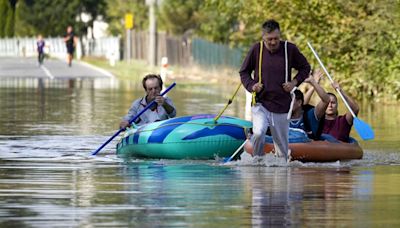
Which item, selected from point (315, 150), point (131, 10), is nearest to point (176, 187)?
point (315, 150)

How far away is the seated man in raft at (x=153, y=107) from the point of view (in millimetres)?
19641

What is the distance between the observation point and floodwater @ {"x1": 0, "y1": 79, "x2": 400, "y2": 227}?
12.4 m

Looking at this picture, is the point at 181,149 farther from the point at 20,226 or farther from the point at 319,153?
the point at 20,226

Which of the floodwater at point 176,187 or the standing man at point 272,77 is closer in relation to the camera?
the floodwater at point 176,187

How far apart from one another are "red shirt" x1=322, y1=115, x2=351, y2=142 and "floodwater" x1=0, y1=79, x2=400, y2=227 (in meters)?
0.42

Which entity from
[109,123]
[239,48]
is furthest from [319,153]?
[239,48]

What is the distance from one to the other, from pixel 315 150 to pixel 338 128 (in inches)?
41.4

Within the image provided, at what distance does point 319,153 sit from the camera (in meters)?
18.5

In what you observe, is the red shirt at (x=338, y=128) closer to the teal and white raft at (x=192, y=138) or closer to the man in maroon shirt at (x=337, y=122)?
the man in maroon shirt at (x=337, y=122)

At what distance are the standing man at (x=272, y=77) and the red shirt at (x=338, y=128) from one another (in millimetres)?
1891

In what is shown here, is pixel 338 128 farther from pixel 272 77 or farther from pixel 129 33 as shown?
pixel 129 33

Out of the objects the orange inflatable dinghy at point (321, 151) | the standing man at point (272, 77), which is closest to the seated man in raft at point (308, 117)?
the orange inflatable dinghy at point (321, 151)

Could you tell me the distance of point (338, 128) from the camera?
19.4 meters

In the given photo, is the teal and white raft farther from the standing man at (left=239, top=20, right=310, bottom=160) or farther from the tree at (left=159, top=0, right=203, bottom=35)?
the tree at (left=159, top=0, right=203, bottom=35)
